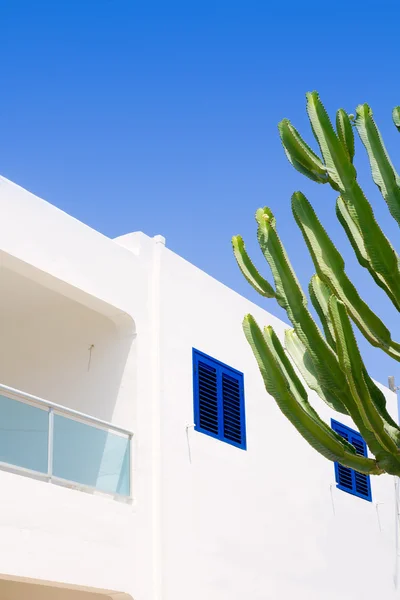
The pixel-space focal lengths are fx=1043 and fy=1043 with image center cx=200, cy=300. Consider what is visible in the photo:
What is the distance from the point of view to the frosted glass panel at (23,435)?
10672 millimetres

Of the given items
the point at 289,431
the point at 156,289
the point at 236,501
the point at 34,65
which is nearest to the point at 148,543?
the point at 236,501

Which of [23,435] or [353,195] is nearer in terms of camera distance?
[353,195]

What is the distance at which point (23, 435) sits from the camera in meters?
10.8

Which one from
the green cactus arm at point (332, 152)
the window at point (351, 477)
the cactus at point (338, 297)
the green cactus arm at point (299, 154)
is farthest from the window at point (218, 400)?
the green cactus arm at point (332, 152)

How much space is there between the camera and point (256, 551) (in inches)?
563

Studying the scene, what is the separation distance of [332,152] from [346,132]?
1.40 ft

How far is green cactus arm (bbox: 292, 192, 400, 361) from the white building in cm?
361

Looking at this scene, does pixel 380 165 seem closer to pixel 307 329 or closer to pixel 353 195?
pixel 353 195

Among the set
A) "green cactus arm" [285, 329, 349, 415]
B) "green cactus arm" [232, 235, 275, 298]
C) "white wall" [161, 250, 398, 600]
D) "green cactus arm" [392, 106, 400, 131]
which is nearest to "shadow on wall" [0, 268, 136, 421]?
"white wall" [161, 250, 398, 600]

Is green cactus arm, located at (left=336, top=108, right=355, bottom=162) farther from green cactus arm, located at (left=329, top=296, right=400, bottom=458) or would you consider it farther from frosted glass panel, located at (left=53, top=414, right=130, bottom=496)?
frosted glass panel, located at (left=53, top=414, right=130, bottom=496)

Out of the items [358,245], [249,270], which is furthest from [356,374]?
[249,270]

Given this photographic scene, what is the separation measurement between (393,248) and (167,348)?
528cm

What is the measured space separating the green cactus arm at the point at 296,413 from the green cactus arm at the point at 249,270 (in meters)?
0.72

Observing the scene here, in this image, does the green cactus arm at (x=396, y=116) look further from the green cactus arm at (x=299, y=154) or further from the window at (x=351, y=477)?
the window at (x=351, y=477)
